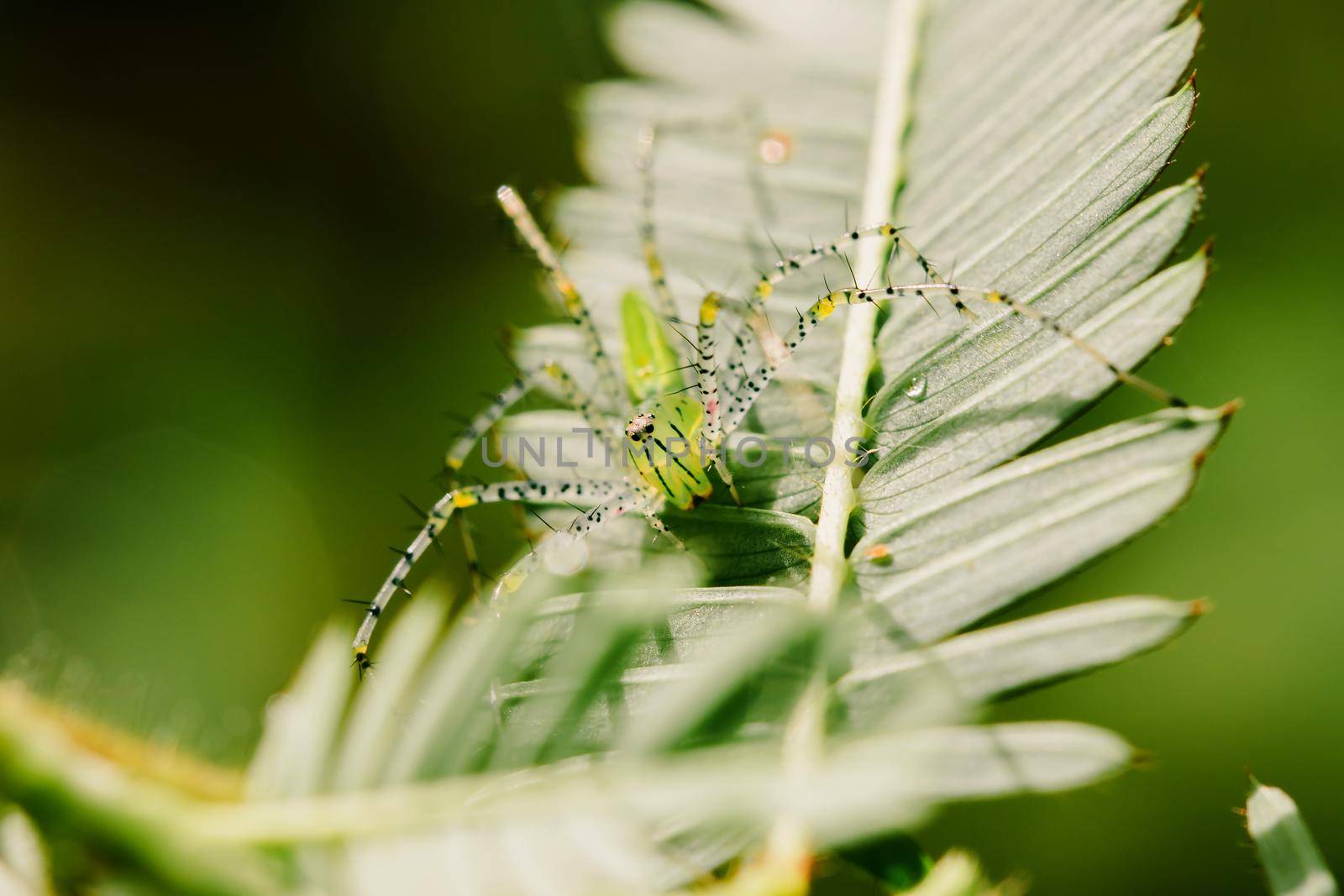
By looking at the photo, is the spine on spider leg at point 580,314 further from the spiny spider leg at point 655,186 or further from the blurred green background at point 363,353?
the blurred green background at point 363,353

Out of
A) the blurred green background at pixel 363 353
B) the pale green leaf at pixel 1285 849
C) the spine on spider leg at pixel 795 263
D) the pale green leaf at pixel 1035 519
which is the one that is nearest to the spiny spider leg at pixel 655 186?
the spine on spider leg at pixel 795 263

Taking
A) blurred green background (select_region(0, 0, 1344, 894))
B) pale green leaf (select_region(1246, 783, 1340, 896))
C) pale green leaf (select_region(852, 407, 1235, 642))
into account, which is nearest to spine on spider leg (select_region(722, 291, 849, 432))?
pale green leaf (select_region(852, 407, 1235, 642))

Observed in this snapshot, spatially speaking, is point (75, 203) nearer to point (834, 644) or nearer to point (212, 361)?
point (212, 361)

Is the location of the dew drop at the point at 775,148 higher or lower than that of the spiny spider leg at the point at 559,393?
higher

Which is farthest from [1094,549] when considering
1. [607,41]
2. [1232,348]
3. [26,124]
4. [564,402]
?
[26,124]

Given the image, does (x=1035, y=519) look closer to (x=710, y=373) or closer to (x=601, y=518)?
(x=601, y=518)

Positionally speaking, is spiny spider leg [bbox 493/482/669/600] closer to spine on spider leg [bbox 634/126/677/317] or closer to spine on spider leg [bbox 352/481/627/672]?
spine on spider leg [bbox 352/481/627/672]
